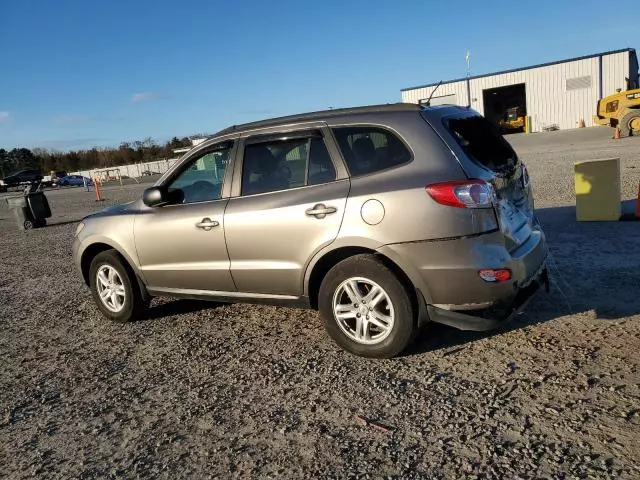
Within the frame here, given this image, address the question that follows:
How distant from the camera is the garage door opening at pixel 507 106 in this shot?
46000mm

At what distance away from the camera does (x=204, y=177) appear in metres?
4.89

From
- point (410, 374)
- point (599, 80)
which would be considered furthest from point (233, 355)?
point (599, 80)

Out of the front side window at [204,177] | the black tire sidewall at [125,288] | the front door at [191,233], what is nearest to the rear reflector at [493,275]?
the front door at [191,233]

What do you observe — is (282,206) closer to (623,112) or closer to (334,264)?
(334,264)

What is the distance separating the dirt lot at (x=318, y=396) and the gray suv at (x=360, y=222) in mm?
390

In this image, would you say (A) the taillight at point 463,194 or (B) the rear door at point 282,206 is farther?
(B) the rear door at point 282,206

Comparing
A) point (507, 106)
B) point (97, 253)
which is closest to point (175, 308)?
point (97, 253)

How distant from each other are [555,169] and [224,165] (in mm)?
13713

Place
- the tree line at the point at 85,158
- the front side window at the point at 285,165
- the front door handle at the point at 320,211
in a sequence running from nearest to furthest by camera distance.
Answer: the front door handle at the point at 320,211, the front side window at the point at 285,165, the tree line at the point at 85,158

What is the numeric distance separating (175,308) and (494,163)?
3671mm

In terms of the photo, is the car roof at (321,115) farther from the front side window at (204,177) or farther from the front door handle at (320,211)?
the front door handle at (320,211)

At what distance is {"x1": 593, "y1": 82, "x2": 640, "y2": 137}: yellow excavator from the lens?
2598 centimetres

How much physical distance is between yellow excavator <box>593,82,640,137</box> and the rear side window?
2680 centimetres

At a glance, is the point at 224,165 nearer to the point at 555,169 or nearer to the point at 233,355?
the point at 233,355
